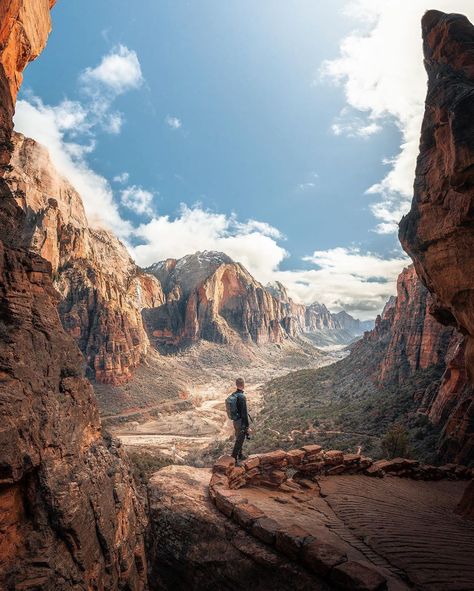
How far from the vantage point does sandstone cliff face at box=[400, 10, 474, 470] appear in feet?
26.7

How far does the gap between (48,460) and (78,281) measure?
5629 cm

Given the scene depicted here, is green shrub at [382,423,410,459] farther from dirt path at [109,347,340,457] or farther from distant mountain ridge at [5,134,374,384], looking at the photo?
dirt path at [109,347,340,457]

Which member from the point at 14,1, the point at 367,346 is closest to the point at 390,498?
the point at 14,1

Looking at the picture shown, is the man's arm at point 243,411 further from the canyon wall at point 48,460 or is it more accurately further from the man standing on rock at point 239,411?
the canyon wall at point 48,460

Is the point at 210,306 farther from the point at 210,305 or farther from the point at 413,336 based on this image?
the point at 413,336

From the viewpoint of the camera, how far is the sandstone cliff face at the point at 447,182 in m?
8.13

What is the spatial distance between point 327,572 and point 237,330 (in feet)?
395

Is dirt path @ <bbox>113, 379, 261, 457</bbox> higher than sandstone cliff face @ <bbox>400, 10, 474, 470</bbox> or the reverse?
the reverse

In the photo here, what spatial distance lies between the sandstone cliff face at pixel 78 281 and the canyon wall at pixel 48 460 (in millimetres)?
45745

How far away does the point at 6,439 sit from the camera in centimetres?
734

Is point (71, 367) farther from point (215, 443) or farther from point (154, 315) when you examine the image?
point (154, 315)

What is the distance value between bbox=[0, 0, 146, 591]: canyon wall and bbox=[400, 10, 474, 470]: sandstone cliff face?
13007 mm

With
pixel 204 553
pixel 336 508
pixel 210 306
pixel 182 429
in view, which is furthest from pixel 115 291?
pixel 204 553

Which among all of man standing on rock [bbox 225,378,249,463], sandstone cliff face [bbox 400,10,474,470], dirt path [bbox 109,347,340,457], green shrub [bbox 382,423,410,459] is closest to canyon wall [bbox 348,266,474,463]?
green shrub [bbox 382,423,410,459]
